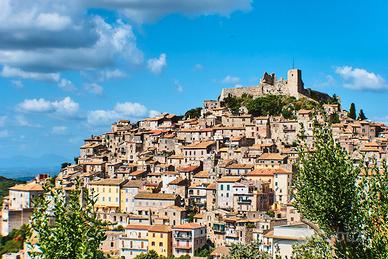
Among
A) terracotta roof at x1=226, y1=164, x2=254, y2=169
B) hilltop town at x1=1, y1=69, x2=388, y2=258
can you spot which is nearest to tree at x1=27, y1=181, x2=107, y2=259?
hilltop town at x1=1, y1=69, x2=388, y2=258

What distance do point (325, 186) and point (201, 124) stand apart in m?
62.7

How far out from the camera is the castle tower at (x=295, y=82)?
82.6 metres

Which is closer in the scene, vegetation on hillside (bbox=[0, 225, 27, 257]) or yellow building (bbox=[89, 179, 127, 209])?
yellow building (bbox=[89, 179, 127, 209])

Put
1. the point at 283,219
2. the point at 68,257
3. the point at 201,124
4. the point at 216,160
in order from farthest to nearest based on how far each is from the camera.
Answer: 1. the point at 201,124
2. the point at 216,160
3. the point at 283,219
4. the point at 68,257

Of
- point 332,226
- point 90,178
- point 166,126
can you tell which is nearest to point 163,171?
point 90,178

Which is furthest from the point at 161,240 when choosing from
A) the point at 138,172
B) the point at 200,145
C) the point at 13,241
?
the point at 13,241

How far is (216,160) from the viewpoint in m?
65.9

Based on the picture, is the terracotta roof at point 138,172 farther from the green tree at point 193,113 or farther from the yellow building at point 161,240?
the green tree at point 193,113

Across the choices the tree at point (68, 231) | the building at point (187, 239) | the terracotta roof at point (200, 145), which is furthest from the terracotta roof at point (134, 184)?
the tree at point (68, 231)

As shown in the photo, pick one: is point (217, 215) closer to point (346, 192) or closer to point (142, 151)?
point (142, 151)

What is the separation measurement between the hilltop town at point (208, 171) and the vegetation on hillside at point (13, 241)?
996 millimetres

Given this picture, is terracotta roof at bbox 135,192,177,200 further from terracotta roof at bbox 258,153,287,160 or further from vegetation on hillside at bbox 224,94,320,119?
vegetation on hillside at bbox 224,94,320,119

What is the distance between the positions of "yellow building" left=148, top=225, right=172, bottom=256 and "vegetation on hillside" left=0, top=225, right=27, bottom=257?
1836 centimetres

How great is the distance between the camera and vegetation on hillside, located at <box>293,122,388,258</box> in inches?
584
